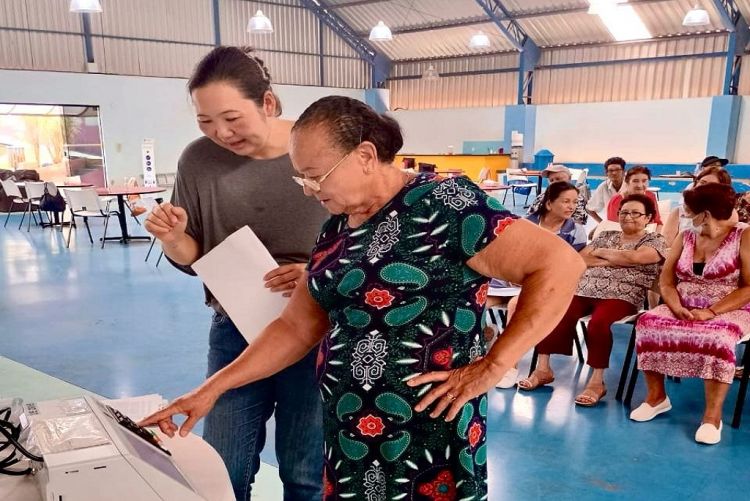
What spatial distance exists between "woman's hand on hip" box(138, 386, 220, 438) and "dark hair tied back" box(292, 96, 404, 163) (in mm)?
598

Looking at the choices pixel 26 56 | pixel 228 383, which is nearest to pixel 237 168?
pixel 228 383

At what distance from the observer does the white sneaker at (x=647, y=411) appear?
309 cm

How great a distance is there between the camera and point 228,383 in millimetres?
1337

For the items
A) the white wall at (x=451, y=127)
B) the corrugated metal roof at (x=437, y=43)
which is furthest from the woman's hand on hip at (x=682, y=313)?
the corrugated metal roof at (x=437, y=43)

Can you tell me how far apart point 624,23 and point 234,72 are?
15049mm

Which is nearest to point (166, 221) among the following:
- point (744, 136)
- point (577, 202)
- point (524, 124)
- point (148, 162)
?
point (577, 202)

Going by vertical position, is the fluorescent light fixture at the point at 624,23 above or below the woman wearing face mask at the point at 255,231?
above

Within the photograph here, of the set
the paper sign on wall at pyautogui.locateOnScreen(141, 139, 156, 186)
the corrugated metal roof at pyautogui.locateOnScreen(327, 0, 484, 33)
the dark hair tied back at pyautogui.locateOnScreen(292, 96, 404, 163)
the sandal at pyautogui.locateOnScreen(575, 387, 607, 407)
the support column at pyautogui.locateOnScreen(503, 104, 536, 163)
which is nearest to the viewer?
the dark hair tied back at pyautogui.locateOnScreen(292, 96, 404, 163)

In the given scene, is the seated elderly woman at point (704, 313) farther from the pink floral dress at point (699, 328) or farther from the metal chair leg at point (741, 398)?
Result: the metal chair leg at point (741, 398)

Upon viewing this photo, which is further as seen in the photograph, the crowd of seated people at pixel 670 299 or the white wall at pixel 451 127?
the white wall at pixel 451 127

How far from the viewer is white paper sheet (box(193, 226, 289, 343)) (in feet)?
4.88

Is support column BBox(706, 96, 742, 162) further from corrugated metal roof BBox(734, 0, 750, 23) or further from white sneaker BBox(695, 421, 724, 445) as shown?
white sneaker BBox(695, 421, 724, 445)

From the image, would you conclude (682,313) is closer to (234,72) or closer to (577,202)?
(577,202)

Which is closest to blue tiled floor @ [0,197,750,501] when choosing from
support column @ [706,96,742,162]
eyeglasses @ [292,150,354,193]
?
eyeglasses @ [292,150,354,193]
